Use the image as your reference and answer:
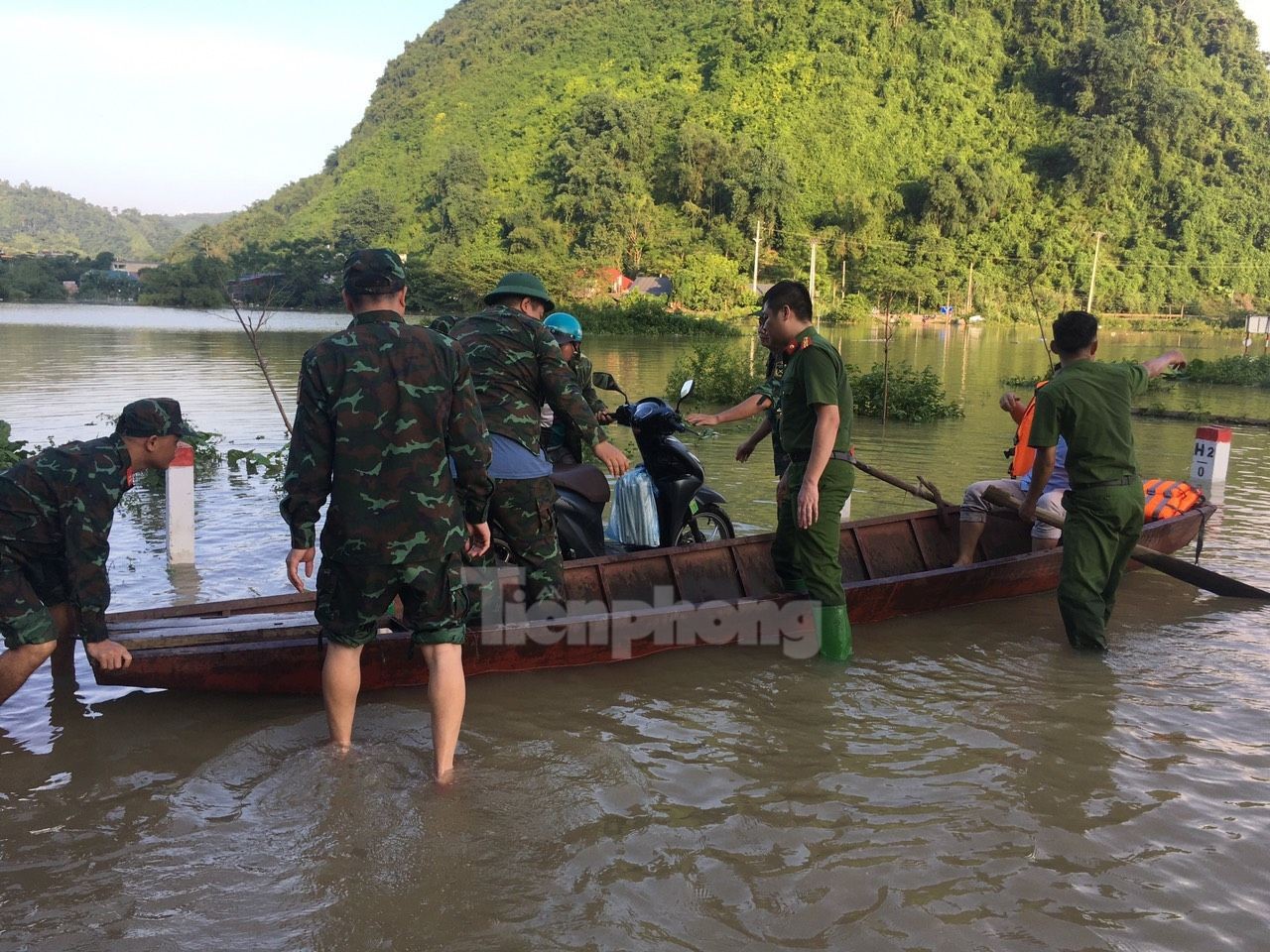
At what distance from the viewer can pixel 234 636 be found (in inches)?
169

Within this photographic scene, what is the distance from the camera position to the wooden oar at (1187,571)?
6.08 metres

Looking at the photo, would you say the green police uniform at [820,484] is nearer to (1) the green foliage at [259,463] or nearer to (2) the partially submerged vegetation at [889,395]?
(1) the green foliage at [259,463]

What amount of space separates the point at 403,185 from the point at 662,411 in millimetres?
97077

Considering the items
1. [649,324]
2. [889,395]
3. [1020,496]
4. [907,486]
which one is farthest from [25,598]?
[649,324]

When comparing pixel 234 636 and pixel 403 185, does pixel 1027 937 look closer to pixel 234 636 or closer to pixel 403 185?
pixel 234 636

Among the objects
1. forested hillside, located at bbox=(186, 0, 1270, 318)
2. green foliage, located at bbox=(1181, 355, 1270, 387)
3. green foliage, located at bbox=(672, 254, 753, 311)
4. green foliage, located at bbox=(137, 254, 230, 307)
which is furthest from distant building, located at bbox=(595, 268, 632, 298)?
green foliage, located at bbox=(1181, 355, 1270, 387)

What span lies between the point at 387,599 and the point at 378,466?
501 millimetres

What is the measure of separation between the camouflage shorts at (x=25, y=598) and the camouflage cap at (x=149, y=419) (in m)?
0.64

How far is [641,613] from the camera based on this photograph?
490cm

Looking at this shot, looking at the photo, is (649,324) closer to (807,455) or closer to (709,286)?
(709,286)

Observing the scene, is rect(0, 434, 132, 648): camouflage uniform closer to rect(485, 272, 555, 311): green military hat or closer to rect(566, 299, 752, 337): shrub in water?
rect(485, 272, 555, 311): green military hat

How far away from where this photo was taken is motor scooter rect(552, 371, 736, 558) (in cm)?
534

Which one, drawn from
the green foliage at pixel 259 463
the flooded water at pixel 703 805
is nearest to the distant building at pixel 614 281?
the green foliage at pixel 259 463

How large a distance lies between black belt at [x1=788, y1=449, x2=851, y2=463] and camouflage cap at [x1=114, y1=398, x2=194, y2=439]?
2.95 m
